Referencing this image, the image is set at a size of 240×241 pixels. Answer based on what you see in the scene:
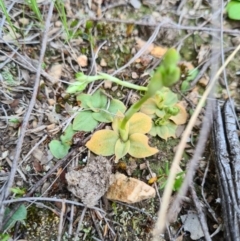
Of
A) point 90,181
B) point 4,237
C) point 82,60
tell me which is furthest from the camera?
point 82,60

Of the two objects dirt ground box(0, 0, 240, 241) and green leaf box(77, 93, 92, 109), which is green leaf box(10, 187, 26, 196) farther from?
green leaf box(77, 93, 92, 109)

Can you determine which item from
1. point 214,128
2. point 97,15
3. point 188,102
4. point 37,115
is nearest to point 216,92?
point 188,102

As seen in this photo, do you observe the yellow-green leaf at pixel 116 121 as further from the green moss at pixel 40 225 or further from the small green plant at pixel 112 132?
the green moss at pixel 40 225

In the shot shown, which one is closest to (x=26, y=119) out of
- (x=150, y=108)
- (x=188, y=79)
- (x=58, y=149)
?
(x=58, y=149)

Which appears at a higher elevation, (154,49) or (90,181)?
(154,49)

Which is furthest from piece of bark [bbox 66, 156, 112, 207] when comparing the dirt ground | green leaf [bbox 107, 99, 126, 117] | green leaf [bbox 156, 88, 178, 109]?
green leaf [bbox 156, 88, 178, 109]

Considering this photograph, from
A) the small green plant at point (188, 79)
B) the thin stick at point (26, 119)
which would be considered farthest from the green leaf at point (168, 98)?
the thin stick at point (26, 119)

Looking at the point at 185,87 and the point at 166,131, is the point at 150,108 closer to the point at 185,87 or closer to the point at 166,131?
the point at 166,131

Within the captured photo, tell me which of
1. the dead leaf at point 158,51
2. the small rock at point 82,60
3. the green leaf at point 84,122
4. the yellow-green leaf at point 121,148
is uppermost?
the dead leaf at point 158,51
